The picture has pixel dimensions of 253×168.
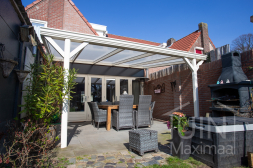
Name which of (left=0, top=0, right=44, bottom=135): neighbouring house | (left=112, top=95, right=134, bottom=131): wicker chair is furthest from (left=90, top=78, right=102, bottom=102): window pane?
(left=0, top=0, right=44, bottom=135): neighbouring house

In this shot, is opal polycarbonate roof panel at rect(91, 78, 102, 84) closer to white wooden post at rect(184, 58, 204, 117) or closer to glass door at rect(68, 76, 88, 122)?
glass door at rect(68, 76, 88, 122)

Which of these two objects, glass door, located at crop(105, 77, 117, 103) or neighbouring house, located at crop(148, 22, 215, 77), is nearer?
glass door, located at crop(105, 77, 117, 103)

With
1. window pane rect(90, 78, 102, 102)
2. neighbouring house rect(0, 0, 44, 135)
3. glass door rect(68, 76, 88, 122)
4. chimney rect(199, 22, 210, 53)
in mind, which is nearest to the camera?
neighbouring house rect(0, 0, 44, 135)

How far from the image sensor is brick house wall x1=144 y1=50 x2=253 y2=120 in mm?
4695

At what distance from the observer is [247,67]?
396 centimetres

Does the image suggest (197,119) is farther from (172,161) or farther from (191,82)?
(191,82)

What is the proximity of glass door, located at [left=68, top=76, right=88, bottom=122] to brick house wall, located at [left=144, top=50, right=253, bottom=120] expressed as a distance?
3252 millimetres

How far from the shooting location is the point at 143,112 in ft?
16.7

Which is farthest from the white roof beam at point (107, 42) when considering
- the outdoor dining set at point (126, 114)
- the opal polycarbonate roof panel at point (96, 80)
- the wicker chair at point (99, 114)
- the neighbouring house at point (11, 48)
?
the opal polycarbonate roof panel at point (96, 80)

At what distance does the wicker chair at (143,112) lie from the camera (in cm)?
496

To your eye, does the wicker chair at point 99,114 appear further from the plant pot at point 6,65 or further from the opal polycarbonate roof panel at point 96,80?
the plant pot at point 6,65

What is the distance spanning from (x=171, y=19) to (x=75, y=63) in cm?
549

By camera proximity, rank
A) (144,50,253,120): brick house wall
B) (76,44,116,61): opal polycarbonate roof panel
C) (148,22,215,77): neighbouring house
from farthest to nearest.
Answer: (148,22,215,77): neighbouring house → (144,50,253,120): brick house wall → (76,44,116,61): opal polycarbonate roof panel

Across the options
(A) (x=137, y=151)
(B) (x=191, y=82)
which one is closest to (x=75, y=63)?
(B) (x=191, y=82)
